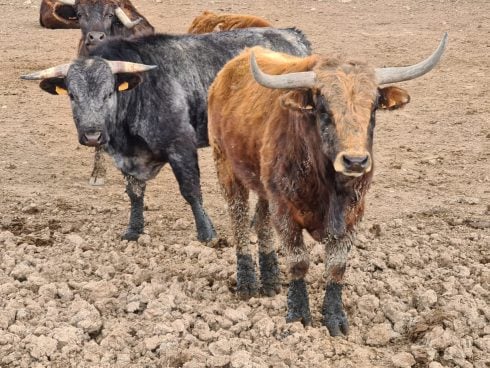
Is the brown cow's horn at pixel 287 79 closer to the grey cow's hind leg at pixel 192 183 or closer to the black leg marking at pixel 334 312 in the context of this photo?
the black leg marking at pixel 334 312

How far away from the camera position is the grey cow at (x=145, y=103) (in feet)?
22.2

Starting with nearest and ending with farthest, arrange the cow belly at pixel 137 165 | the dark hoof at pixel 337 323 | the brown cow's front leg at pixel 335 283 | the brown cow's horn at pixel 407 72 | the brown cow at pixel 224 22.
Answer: the brown cow's horn at pixel 407 72
the brown cow's front leg at pixel 335 283
the dark hoof at pixel 337 323
the cow belly at pixel 137 165
the brown cow at pixel 224 22

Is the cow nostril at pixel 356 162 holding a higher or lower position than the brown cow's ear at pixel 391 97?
lower

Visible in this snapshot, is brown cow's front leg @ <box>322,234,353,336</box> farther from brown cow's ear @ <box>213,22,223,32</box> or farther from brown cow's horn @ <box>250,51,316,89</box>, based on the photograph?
brown cow's ear @ <box>213,22,223,32</box>

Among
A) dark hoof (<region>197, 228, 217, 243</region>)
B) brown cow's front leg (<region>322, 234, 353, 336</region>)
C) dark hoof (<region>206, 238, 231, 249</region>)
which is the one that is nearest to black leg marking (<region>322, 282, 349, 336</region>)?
brown cow's front leg (<region>322, 234, 353, 336</region>)

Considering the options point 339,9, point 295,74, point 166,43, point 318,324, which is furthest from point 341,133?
point 339,9

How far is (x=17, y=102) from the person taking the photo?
12188mm

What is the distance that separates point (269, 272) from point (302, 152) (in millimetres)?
1497

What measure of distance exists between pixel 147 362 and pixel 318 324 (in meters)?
1.34

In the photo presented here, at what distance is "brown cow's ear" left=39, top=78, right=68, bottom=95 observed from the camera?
6863 millimetres

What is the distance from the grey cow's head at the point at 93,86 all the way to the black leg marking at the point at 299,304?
2.50 meters

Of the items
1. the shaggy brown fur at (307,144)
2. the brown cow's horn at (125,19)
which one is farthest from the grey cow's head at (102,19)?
the shaggy brown fur at (307,144)

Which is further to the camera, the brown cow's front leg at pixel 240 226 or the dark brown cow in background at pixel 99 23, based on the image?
the dark brown cow in background at pixel 99 23

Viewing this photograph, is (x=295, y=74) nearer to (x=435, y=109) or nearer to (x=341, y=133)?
(x=341, y=133)
